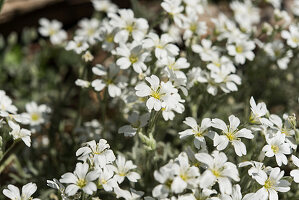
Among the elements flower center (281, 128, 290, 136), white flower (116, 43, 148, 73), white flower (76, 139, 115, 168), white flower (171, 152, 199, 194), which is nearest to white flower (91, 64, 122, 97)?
white flower (116, 43, 148, 73)

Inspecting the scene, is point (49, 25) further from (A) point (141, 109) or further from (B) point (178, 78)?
(B) point (178, 78)

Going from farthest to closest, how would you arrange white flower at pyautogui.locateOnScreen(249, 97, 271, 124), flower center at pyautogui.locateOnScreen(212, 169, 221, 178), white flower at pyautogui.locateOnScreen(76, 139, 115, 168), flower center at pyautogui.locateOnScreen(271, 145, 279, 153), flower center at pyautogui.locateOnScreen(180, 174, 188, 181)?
1. white flower at pyautogui.locateOnScreen(249, 97, 271, 124)
2. flower center at pyautogui.locateOnScreen(271, 145, 279, 153)
3. white flower at pyautogui.locateOnScreen(76, 139, 115, 168)
4. flower center at pyautogui.locateOnScreen(212, 169, 221, 178)
5. flower center at pyautogui.locateOnScreen(180, 174, 188, 181)

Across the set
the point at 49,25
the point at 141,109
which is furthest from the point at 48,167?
the point at 49,25

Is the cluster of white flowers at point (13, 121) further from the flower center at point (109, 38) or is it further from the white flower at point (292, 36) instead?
the white flower at point (292, 36)

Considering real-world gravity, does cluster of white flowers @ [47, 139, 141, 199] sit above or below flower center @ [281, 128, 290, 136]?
above

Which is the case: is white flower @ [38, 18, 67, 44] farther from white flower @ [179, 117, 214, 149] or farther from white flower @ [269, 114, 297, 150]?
white flower @ [269, 114, 297, 150]

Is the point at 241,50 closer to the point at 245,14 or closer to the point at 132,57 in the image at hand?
the point at 245,14

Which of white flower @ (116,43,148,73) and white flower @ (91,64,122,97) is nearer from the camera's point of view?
white flower @ (116,43,148,73)
